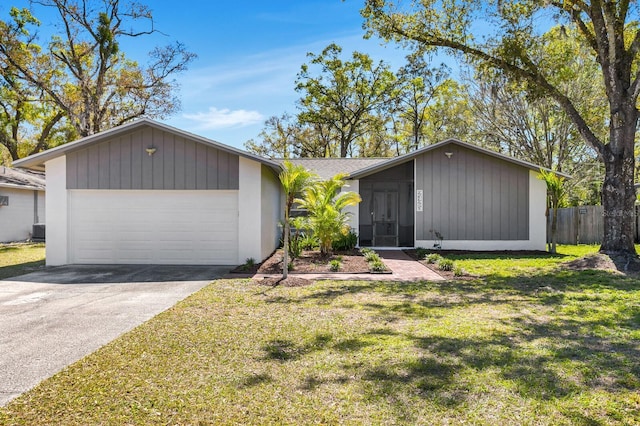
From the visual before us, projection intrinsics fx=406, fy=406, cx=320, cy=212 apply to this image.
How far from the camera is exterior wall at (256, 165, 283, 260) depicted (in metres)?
10.7

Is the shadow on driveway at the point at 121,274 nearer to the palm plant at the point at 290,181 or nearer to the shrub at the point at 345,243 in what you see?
the palm plant at the point at 290,181

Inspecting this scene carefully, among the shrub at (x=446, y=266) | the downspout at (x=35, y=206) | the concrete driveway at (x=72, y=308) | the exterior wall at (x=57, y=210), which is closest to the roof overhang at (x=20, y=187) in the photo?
the downspout at (x=35, y=206)

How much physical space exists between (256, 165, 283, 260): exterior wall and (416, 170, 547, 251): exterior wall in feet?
19.2

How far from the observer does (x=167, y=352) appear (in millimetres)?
4070

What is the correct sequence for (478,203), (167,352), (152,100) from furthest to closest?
(152,100)
(478,203)
(167,352)

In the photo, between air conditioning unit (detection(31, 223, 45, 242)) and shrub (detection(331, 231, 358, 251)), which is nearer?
shrub (detection(331, 231, 358, 251))

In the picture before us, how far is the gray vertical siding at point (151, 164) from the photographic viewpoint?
10125mm

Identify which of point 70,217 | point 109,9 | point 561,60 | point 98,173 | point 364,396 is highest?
point 109,9

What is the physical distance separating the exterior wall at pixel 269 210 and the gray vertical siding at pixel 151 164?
3.71ft

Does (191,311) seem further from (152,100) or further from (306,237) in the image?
(152,100)

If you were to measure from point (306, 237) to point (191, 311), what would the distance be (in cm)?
750

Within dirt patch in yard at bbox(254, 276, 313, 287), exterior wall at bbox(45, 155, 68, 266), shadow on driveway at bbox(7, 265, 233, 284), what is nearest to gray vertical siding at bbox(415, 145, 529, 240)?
dirt patch in yard at bbox(254, 276, 313, 287)

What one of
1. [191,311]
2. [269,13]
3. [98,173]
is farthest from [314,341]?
[269,13]

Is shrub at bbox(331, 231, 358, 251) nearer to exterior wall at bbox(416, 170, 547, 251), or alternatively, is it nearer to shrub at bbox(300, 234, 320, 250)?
shrub at bbox(300, 234, 320, 250)
